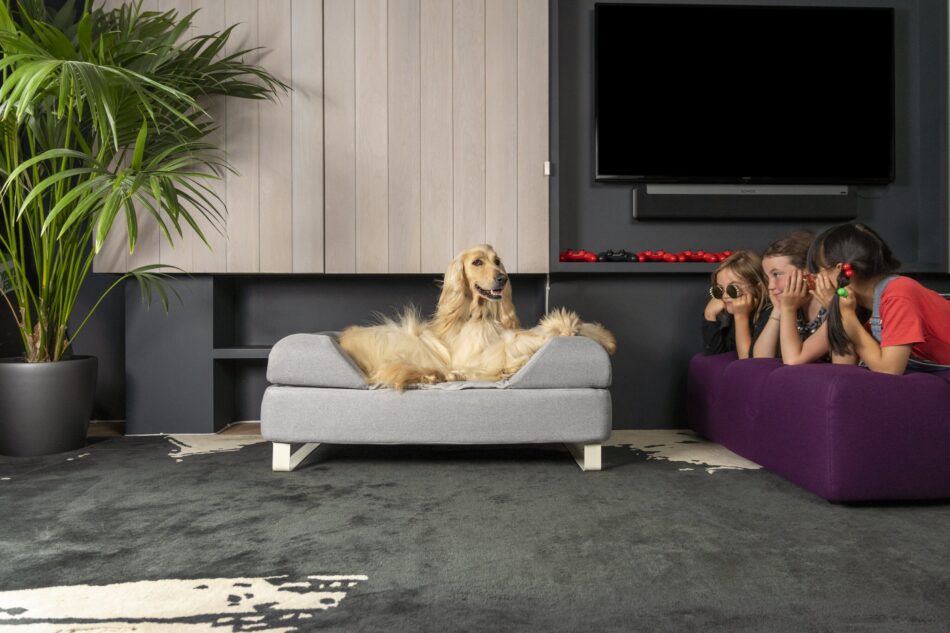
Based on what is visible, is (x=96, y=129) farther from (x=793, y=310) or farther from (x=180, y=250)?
(x=793, y=310)

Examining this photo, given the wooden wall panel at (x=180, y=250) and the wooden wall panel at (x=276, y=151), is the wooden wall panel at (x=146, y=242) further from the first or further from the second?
the wooden wall panel at (x=276, y=151)

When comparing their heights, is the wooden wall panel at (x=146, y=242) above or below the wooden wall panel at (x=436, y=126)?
below

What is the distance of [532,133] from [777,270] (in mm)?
1376

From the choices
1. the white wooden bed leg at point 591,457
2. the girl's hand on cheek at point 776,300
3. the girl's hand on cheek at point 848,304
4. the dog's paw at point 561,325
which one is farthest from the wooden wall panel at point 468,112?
the girl's hand on cheek at point 848,304

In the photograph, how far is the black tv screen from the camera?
3.62 metres

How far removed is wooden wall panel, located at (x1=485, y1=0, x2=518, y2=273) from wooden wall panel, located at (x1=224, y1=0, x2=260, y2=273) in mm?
1166

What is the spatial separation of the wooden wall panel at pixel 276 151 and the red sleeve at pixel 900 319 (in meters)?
2.59

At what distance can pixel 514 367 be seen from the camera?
8.79 ft

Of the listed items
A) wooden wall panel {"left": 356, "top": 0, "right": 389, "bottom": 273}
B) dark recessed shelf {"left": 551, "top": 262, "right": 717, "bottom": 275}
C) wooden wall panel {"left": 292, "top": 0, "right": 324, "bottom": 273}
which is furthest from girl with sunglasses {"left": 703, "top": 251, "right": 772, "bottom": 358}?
wooden wall panel {"left": 292, "top": 0, "right": 324, "bottom": 273}

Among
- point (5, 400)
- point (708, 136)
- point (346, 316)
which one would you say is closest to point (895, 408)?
point (708, 136)

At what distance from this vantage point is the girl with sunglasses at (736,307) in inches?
119

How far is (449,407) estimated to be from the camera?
8.29 ft

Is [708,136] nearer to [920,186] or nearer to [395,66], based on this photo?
[920,186]

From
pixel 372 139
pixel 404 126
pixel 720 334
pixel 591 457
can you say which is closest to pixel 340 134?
pixel 372 139
